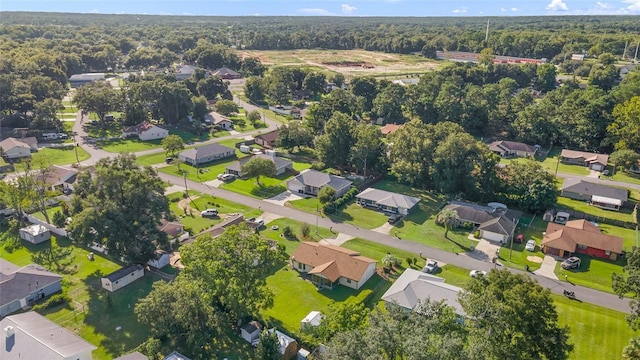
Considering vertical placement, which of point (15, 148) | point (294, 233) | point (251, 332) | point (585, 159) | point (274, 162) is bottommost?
point (294, 233)

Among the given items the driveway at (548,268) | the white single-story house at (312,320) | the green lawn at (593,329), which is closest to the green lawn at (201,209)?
the white single-story house at (312,320)

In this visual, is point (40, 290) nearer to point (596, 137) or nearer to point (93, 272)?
point (93, 272)

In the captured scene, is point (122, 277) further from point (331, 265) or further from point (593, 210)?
point (593, 210)

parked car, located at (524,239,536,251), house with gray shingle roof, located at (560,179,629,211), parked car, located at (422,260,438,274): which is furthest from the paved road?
house with gray shingle roof, located at (560,179,629,211)

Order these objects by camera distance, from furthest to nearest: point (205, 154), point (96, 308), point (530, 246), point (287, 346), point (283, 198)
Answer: point (205, 154) → point (283, 198) → point (530, 246) → point (96, 308) → point (287, 346)

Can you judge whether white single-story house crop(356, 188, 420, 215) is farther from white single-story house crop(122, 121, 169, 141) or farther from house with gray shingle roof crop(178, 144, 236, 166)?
white single-story house crop(122, 121, 169, 141)

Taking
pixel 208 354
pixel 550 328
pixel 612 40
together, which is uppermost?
pixel 612 40

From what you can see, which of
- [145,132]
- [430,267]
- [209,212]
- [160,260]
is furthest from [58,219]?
[145,132]

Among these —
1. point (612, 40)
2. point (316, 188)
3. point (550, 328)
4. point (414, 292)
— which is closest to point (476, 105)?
point (316, 188)
